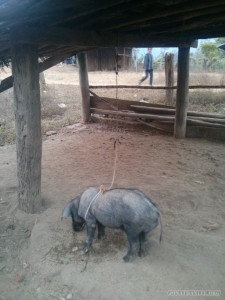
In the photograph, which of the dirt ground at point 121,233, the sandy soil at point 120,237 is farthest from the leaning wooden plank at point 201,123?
the sandy soil at point 120,237

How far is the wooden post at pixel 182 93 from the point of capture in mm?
7724

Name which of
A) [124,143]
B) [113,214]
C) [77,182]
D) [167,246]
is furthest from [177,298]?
[124,143]

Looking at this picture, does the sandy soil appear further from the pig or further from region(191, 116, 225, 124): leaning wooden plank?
region(191, 116, 225, 124): leaning wooden plank

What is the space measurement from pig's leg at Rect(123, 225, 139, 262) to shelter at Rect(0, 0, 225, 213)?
71.5 inches

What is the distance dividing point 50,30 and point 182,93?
4.56 meters

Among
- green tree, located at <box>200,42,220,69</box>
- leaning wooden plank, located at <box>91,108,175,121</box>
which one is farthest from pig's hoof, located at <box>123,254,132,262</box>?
green tree, located at <box>200,42,220,69</box>

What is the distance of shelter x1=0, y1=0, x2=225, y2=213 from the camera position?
3.54 metres

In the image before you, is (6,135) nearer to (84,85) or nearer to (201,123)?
(84,85)

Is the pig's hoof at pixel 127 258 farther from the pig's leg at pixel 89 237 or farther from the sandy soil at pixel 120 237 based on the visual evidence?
the pig's leg at pixel 89 237

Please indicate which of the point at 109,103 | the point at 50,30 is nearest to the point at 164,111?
the point at 109,103

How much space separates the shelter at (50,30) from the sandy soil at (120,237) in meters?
0.68

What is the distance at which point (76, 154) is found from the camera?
24.8 feet

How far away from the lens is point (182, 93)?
Answer: 315 inches

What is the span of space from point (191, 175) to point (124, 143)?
8.23ft
